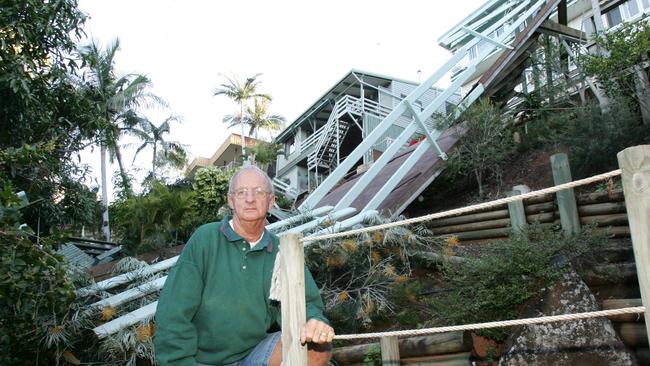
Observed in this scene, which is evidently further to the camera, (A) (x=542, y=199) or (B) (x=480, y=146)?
(B) (x=480, y=146)

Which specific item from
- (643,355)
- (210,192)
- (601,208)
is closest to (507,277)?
(643,355)

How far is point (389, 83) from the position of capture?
20734 millimetres

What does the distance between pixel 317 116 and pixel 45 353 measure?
20.3 metres

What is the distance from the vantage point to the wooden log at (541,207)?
19.0ft

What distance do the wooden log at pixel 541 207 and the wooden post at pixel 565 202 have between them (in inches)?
20.5

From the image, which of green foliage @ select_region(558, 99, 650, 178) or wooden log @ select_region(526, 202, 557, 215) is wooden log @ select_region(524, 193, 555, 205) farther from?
green foliage @ select_region(558, 99, 650, 178)

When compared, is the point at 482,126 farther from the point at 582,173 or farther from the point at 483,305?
the point at 483,305

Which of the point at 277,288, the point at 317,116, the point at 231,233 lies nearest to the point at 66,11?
the point at 231,233

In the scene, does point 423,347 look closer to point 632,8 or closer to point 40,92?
point 40,92

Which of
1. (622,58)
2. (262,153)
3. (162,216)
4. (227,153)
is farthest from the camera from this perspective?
(227,153)

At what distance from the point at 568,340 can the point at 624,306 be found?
549mm

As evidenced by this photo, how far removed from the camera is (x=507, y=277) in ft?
12.8

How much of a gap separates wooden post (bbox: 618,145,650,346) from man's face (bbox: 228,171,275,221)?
1.64 m

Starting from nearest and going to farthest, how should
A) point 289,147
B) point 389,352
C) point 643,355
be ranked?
point 643,355
point 389,352
point 289,147
